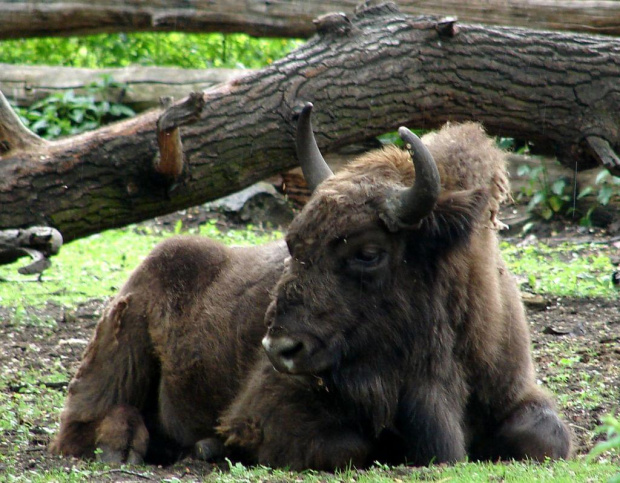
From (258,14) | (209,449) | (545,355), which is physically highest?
(258,14)

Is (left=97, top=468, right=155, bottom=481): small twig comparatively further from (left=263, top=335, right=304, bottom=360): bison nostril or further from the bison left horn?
the bison left horn

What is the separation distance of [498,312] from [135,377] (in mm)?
2253

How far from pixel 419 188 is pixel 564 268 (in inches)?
225

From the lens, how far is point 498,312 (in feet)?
16.2

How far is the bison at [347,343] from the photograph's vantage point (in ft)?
14.5

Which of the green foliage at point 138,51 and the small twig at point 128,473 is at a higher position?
Result: the green foliage at point 138,51

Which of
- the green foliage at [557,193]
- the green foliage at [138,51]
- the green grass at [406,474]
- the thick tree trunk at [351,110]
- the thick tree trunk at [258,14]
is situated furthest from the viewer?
the green foliage at [138,51]

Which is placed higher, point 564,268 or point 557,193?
point 557,193

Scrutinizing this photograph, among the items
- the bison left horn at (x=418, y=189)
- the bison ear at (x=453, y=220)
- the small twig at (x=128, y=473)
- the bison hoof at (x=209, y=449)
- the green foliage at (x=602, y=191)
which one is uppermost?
the bison left horn at (x=418, y=189)

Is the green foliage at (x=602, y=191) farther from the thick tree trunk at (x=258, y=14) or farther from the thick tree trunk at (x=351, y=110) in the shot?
the thick tree trunk at (x=351, y=110)

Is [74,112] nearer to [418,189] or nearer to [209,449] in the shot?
[209,449]

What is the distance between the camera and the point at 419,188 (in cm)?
Result: 438

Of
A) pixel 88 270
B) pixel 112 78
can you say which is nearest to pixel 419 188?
pixel 88 270

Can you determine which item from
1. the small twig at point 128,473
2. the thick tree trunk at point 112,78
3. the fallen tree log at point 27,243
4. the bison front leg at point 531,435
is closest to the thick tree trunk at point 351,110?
the fallen tree log at point 27,243
